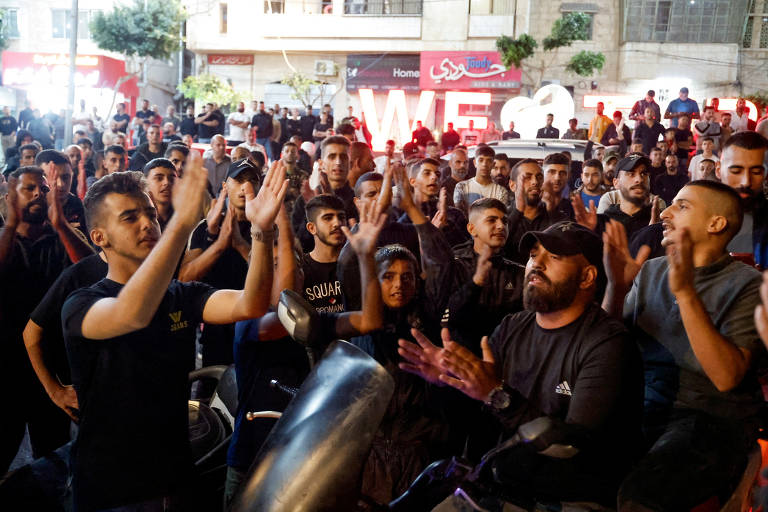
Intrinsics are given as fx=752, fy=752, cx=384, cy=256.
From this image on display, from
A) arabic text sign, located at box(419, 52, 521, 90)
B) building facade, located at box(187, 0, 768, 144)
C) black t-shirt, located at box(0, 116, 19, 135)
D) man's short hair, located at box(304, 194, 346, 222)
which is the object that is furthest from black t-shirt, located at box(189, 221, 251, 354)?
arabic text sign, located at box(419, 52, 521, 90)

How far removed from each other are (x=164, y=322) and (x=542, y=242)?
158 cm

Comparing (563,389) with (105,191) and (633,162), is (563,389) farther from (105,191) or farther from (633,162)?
→ (633,162)

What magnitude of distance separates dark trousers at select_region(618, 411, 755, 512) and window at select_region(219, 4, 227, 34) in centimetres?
3496

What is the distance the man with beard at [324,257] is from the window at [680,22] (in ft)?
91.0

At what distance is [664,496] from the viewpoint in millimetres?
2648

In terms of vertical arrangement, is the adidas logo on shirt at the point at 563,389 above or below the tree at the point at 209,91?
below

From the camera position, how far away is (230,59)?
116 feet

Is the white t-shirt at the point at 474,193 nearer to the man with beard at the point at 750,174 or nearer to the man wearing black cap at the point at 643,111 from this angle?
the man with beard at the point at 750,174

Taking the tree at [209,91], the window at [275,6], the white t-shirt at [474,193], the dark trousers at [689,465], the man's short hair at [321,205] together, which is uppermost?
the window at [275,6]

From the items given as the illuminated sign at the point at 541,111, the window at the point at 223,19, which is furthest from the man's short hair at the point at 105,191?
the window at the point at 223,19

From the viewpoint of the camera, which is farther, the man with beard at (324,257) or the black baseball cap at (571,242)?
the man with beard at (324,257)

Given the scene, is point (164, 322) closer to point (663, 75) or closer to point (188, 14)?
point (663, 75)

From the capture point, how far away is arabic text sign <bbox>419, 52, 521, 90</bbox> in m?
29.4

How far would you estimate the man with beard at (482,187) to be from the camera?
836 centimetres
